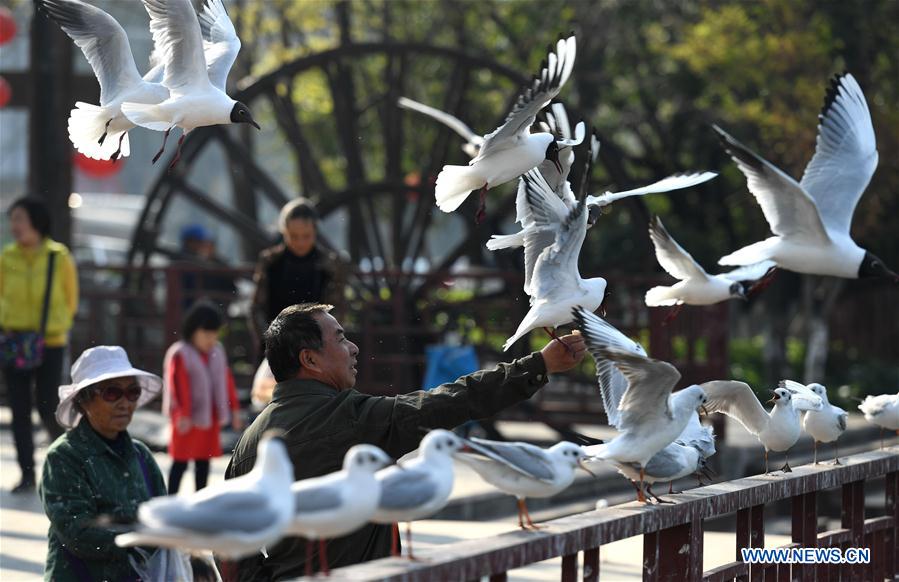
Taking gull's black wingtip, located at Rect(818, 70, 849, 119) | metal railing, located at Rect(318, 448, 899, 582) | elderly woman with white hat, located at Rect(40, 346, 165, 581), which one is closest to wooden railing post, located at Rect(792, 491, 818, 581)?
metal railing, located at Rect(318, 448, 899, 582)

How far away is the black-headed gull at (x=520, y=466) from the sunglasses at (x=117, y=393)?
5.41 feet

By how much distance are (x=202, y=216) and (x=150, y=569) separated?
143 feet

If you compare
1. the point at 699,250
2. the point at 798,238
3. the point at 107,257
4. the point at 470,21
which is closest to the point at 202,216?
the point at 107,257

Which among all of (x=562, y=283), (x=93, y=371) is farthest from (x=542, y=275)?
(x=93, y=371)

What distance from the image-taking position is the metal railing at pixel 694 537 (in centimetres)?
321

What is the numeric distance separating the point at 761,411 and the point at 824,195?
3.87 feet

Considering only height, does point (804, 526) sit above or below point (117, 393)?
below

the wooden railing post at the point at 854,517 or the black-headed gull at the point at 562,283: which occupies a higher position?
the black-headed gull at the point at 562,283

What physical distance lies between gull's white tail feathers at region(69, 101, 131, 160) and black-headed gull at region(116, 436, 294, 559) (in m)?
2.25

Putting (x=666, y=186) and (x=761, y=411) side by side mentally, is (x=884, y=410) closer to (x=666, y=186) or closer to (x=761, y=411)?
(x=761, y=411)

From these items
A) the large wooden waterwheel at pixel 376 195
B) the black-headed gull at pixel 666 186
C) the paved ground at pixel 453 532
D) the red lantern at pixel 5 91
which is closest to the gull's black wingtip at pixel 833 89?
the black-headed gull at pixel 666 186

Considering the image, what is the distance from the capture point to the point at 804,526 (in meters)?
5.05

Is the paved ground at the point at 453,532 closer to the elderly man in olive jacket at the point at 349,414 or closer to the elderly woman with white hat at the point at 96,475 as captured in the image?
the elderly woman with white hat at the point at 96,475

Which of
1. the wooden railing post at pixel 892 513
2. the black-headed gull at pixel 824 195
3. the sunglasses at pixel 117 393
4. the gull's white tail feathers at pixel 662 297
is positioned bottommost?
the wooden railing post at pixel 892 513
